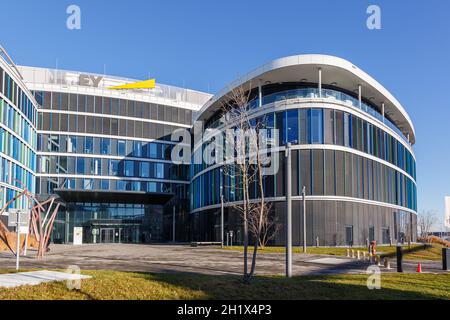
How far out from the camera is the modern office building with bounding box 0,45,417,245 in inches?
1720

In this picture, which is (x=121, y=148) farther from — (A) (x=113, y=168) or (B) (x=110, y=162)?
(A) (x=113, y=168)

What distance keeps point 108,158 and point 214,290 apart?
57.8m

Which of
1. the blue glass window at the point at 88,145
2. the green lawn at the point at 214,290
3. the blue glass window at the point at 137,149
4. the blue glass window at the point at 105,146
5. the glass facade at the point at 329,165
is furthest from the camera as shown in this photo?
the blue glass window at the point at 137,149

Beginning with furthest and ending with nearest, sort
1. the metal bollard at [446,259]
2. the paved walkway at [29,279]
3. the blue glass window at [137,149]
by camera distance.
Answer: the blue glass window at [137,149] → the metal bollard at [446,259] → the paved walkway at [29,279]

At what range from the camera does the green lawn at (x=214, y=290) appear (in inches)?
438

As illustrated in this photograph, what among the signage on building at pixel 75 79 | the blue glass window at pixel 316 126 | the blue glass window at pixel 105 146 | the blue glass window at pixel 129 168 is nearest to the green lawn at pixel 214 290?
the blue glass window at pixel 316 126

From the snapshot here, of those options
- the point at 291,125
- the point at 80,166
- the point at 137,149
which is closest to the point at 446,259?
the point at 291,125

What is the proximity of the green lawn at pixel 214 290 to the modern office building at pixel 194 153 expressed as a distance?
18630 millimetres

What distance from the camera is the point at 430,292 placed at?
47.1ft

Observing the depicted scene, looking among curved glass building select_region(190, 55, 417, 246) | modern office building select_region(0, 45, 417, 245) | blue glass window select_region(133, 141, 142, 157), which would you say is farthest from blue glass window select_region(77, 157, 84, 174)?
curved glass building select_region(190, 55, 417, 246)

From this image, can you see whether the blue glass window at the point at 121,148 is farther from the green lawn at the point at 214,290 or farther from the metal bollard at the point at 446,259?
the green lawn at the point at 214,290

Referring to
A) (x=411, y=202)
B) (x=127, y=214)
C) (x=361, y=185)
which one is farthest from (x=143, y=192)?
(x=411, y=202)

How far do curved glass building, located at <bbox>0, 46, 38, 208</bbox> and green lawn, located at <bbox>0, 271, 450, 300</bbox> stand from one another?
3611 cm
